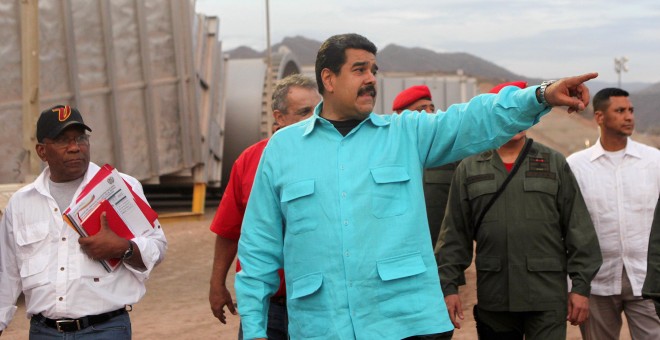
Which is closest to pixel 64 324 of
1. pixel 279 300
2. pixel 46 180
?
pixel 46 180

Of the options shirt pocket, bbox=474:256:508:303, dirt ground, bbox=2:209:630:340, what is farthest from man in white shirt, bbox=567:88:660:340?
dirt ground, bbox=2:209:630:340

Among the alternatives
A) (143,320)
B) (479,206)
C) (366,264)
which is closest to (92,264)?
(366,264)

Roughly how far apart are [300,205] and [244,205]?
4.78ft

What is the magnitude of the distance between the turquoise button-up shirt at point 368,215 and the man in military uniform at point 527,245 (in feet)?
5.44

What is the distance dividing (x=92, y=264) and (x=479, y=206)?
2148mm

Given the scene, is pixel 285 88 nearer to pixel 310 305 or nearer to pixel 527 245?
pixel 527 245

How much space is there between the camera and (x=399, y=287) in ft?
13.5

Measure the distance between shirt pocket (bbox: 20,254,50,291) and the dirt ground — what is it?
5067 mm

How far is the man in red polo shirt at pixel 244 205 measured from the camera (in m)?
5.58

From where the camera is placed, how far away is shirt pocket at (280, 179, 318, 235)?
425cm

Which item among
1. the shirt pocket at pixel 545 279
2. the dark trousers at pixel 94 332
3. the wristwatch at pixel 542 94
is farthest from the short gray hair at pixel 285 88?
the wristwatch at pixel 542 94

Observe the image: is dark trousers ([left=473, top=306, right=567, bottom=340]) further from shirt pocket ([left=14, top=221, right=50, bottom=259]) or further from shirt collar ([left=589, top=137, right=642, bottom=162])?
shirt pocket ([left=14, top=221, right=50, bottom=259])

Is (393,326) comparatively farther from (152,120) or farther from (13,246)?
(152,120)

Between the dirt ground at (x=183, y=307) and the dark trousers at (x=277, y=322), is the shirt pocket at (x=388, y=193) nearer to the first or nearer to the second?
the dark trousers at (x=277, y=322)
